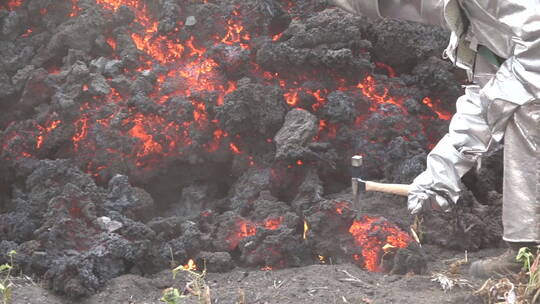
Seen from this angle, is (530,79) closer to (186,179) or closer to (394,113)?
(394,113)

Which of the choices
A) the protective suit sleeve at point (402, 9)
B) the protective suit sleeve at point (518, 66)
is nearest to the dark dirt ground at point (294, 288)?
the protective suit sleeve at point (518, 66)

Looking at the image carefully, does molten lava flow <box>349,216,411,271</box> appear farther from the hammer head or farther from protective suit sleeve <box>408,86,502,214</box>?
protective suit sleeve <box>408,86,502,214</box>

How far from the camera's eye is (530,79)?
11.3ft

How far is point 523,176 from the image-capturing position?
11.9ft

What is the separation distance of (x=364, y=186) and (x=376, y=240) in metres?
0.34

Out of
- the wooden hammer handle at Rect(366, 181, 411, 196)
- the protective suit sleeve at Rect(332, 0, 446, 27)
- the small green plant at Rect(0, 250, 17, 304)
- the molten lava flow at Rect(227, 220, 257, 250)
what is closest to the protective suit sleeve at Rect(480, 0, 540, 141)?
the protective suit sleeve at Rect(332, 0, 446, 27)

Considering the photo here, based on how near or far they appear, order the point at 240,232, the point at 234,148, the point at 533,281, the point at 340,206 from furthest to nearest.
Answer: the point at 234,148, the point at 240,232, the point at 340,206, the point at 533,281

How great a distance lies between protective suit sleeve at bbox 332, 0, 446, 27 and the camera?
378 cm

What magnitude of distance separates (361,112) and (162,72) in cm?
167

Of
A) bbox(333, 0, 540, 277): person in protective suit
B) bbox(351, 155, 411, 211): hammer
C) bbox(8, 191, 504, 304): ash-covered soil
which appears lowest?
bbox(8, 191, 504, 304): ash-covered soil

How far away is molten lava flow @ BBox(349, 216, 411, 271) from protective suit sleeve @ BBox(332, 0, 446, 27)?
1301mm

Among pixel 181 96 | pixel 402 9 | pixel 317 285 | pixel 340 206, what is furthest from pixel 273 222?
pixel 402 9

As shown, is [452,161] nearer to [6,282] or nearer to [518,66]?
[518,66]

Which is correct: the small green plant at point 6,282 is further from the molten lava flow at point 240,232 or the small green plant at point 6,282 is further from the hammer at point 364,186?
the hammer at point 364,186
